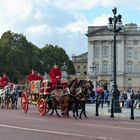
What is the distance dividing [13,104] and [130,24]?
11909 centimetres

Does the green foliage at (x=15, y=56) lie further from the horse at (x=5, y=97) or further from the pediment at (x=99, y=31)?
the horse at (x=5, y=97)

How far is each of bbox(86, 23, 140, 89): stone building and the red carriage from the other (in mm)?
113095

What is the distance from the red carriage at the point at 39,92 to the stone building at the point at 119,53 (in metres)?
113

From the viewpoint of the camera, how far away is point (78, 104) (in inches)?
997

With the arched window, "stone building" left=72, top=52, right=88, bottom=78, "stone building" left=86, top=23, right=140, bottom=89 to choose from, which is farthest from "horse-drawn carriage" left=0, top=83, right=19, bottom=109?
"stone building" left=72, top=52, right=88, bottom=78

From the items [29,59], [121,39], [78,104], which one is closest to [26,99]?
[78,104]

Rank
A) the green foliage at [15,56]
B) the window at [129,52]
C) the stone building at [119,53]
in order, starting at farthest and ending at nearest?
the window at [129,52] → the stone building at [119,53] → the green foliage at [15,56]

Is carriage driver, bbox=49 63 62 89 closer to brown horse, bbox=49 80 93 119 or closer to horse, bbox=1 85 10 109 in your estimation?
brown horse, bbox=49 80 93 119

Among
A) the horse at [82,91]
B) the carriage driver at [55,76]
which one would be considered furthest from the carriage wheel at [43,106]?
the horse at [82,91]

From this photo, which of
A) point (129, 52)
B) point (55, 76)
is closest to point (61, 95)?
point (55, 76)

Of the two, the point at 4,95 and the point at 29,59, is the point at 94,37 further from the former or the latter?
the point at 4,95

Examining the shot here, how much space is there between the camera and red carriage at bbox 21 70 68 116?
86.4 feet

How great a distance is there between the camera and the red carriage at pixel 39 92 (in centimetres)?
2633

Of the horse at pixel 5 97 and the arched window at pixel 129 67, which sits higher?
the arched window at pixel 129 67
